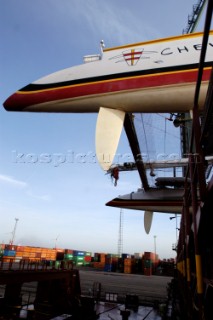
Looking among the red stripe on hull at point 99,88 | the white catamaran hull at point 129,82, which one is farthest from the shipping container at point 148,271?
the red stripe on hull at point 99,88

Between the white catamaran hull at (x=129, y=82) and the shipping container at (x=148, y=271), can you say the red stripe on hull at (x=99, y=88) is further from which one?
the shipping container at (x=148, y=271)

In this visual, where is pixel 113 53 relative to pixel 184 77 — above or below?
above

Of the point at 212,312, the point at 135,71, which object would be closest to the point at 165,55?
the point at 135,71

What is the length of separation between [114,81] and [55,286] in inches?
565

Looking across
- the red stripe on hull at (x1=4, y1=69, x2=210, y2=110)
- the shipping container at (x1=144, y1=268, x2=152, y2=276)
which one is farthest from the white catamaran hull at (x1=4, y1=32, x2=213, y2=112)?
the shipping container at (x1=144, y1=268, x2=152, y2=276)

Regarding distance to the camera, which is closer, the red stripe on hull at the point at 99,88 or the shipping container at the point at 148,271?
the red stripe on hull at the point at 99,88

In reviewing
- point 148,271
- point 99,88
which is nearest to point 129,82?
point 99,88

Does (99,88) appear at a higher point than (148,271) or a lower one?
higher

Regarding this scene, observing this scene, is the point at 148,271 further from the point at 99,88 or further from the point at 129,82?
the point at 129,82

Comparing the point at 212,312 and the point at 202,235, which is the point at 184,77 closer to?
the point at 202,235

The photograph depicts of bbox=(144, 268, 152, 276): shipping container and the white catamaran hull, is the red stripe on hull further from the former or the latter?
bbox=(144, 268, 152, 276): shipping container

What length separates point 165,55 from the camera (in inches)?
337

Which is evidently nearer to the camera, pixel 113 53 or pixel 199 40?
pixel 199 40

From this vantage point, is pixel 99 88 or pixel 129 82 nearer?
pixel 129 82
